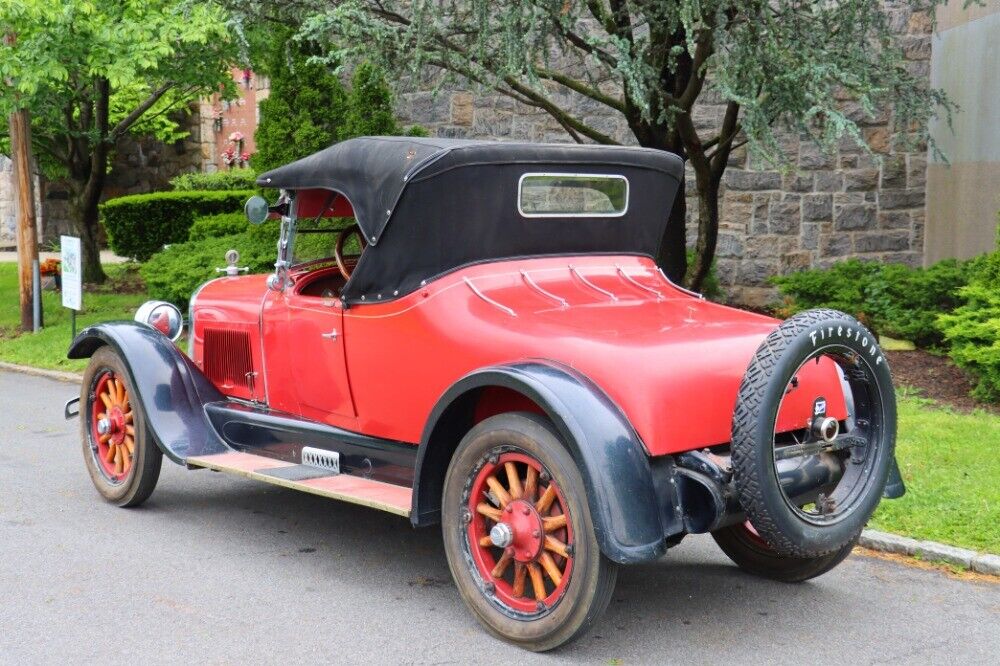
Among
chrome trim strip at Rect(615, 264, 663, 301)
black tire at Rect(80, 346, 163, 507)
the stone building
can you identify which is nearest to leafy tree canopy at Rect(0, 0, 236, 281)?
the stone building

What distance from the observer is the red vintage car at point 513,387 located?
13.0 ft

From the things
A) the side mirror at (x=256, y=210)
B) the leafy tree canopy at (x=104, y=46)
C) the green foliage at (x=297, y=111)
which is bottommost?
the side mirror at (x=256, y=210)

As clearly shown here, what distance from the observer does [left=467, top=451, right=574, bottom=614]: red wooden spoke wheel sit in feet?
13.4

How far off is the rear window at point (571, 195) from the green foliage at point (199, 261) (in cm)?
722

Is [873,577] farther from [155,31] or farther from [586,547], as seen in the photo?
[155,31]

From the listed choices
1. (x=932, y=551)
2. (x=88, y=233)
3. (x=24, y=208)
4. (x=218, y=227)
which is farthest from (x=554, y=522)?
(x=88, y=233)

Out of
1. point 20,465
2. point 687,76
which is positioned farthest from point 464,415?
point 687,76

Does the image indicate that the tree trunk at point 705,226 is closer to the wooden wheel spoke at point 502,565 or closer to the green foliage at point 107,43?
the green foliage at point 107,43

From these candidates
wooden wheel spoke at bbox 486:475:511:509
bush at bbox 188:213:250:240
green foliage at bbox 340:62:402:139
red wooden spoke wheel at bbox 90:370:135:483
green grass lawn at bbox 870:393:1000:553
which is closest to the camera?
wooden wheel spoke at bbox 486:475:511:509

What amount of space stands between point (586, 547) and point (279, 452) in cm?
224

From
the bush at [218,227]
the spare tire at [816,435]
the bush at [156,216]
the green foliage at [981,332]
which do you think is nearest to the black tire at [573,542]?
the spare tire at [816,435]

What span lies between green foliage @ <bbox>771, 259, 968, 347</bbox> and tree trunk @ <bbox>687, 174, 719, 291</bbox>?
0.80 meters

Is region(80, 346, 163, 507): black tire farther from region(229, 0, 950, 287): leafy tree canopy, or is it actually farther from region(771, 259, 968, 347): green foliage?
region(771, 259, 968, 347): green foliage

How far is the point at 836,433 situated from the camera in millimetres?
4371
